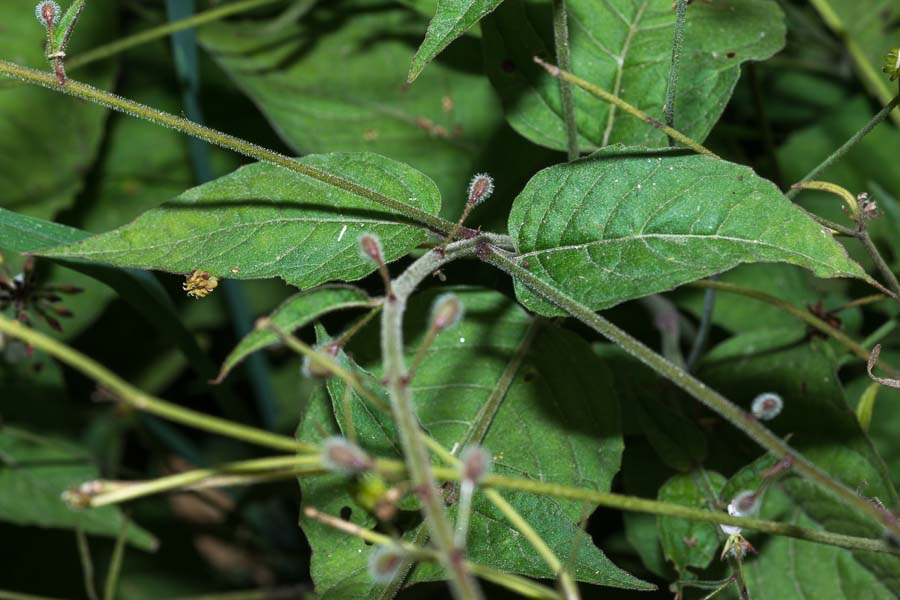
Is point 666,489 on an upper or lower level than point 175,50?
lower

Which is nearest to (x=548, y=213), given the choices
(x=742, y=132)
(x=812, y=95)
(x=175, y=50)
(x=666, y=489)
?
(x=666, y=489)

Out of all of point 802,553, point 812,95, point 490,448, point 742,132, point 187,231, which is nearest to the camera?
point 187,231

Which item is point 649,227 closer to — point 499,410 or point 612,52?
point 499,410

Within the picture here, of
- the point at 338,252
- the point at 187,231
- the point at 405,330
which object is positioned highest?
the point at 187,231

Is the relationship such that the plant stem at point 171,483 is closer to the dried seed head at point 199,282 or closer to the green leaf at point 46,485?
the dried seed head at point 199,282

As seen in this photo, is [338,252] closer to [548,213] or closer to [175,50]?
[548,213]

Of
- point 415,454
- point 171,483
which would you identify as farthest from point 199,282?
point 415,454

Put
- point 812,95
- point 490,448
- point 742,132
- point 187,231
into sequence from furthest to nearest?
point 812,95
point 742,132
point 490,448
point 187,231

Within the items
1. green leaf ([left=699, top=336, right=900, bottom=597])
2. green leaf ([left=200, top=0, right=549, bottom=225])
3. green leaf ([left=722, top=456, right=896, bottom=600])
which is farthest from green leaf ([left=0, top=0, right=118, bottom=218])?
green leaf ([left=722, top=456, right=896, bottom=600])
